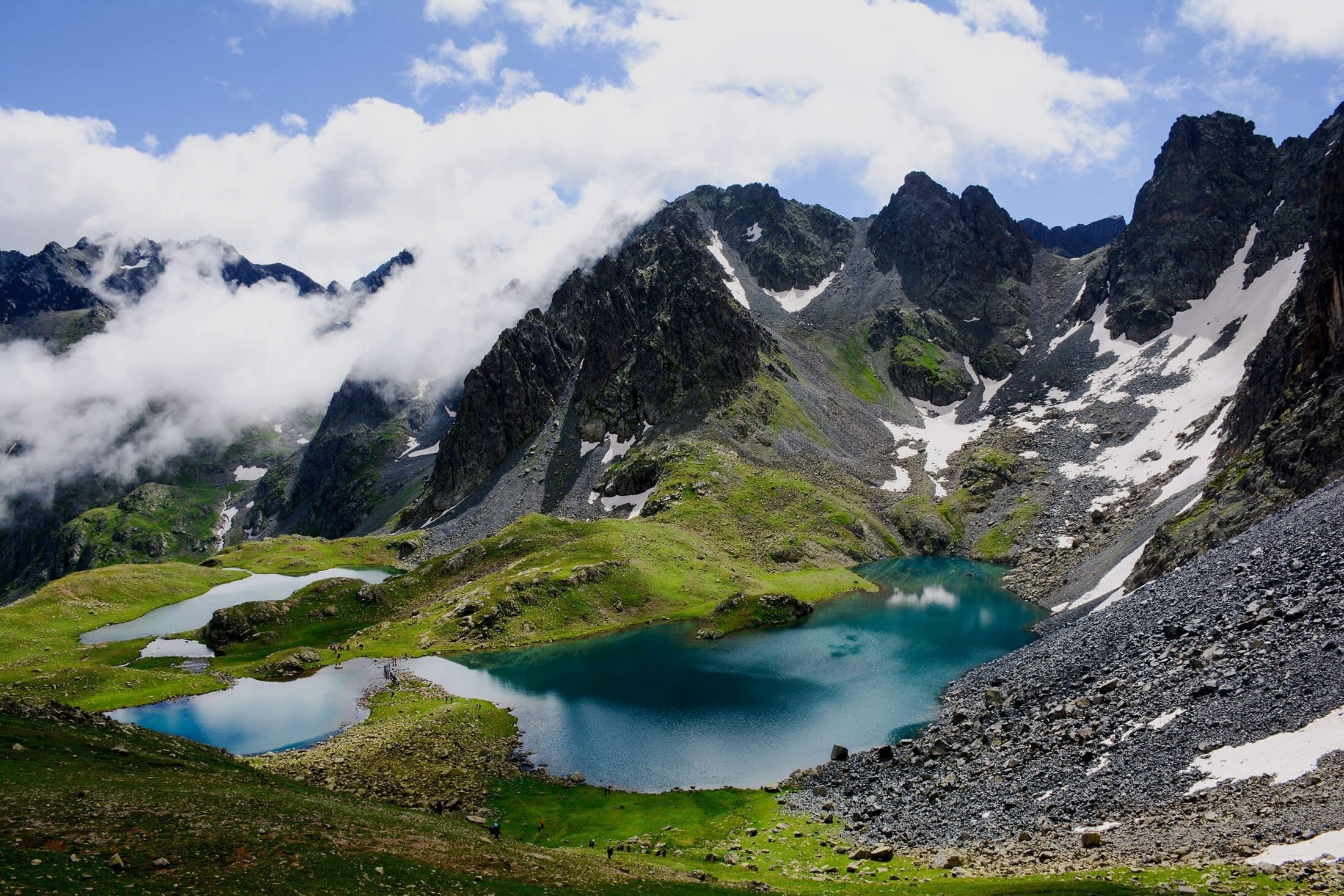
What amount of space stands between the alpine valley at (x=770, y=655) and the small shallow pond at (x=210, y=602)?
132 cm

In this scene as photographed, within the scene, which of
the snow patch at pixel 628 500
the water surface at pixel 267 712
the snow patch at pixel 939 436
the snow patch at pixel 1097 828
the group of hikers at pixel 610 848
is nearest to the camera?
the snow patch at pixel 1097 828

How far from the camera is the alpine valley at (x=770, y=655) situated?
26859mm

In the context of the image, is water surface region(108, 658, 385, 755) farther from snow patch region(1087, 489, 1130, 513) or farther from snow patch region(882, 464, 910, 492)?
snow patch region(1087, 489, 1130, 513)

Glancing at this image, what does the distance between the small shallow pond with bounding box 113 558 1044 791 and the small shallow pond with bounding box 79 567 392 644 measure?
143ft

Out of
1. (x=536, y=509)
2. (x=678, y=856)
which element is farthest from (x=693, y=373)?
(x=678, y=856)

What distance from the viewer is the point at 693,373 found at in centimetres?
17538

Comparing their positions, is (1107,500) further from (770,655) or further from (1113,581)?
(770,655)

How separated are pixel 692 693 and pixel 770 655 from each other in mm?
14919

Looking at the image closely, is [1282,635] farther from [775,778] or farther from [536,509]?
[536,509]

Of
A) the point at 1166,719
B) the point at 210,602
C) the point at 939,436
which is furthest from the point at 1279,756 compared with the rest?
the point at 939,436

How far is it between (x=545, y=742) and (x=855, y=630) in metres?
44.5

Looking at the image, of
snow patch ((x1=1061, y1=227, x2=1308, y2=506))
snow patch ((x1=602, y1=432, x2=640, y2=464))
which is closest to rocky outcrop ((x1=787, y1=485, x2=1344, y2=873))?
snow patch ((x1=1061, y1=227, x2=1308, y2=506))

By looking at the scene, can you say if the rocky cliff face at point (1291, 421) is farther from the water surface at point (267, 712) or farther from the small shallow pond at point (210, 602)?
the small shallow pond at point (210, 602)

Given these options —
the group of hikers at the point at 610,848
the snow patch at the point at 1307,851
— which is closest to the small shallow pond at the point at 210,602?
the group of hikers at the point at 610,848
